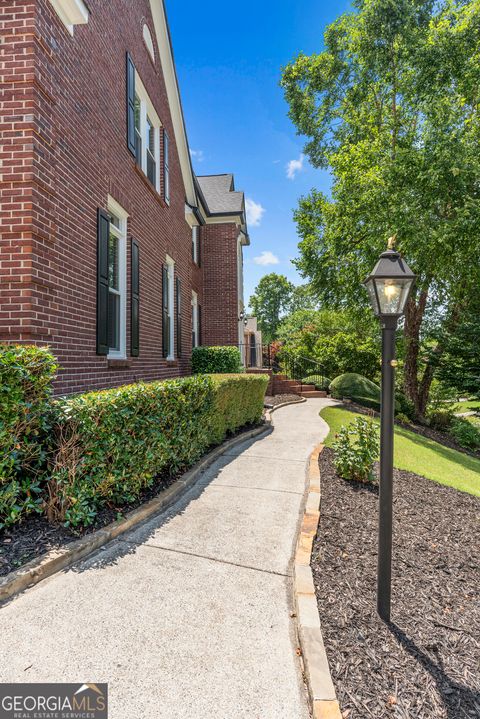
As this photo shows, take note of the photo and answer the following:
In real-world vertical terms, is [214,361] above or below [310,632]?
above

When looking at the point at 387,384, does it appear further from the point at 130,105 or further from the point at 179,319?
the point at 179,319

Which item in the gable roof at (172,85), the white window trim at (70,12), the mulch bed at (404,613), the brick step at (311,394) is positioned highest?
the gable roof at (172,85)

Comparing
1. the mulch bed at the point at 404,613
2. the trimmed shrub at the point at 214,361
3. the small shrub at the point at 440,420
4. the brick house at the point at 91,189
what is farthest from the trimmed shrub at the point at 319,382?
the mulch bed at the point at 404,613

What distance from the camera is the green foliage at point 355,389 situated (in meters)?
13.4

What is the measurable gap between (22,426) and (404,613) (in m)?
3.01

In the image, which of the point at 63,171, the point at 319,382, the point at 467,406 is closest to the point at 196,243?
the point at 319,382

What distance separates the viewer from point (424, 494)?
4.86m

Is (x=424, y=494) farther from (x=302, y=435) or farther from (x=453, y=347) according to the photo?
(x=453, y=347)

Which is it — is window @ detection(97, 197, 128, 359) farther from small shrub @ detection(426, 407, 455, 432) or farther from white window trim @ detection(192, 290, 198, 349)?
small shrub @ detection(426, 407, 455, 432)

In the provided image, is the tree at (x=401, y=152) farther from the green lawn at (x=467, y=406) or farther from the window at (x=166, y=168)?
the window at (x=166, y=168)

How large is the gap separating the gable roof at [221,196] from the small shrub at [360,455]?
37.1 feet

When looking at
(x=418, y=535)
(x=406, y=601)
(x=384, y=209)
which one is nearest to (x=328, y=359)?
(x=384, y=209)

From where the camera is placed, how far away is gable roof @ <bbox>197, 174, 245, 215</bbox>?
47.5 feet

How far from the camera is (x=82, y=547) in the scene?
267 cm
